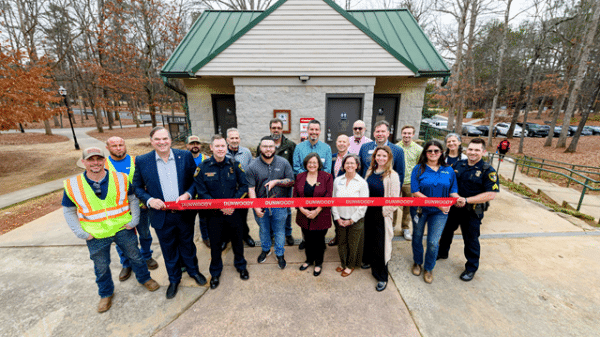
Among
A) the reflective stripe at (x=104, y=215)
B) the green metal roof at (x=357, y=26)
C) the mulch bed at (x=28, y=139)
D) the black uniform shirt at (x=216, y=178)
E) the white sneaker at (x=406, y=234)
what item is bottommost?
the white sneaker at (x=406, y=234)

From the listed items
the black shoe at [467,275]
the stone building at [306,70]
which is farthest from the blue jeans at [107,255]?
the stone building at [306,70]

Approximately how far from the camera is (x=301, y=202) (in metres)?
3.26

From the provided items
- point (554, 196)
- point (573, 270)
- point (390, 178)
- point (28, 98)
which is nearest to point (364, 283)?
point (390, 178)

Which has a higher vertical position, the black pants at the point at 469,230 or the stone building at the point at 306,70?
the stone building at the point at 306,70

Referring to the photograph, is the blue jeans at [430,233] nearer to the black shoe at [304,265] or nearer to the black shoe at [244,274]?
the black shoe at [304,265]

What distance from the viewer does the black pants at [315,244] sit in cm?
346

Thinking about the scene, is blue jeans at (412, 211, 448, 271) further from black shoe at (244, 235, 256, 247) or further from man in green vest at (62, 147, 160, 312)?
man in green vest at (62, 147, 160, 312)

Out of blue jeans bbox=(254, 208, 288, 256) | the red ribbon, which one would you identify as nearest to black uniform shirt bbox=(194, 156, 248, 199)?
the red ribbon

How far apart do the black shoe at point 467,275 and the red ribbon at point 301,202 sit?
1131mm

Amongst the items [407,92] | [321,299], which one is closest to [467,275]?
[321,299]

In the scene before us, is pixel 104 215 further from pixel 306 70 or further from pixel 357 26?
pixel 357 26

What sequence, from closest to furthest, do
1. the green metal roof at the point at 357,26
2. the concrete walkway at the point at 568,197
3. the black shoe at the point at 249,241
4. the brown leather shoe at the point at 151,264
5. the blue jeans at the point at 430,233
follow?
the blue jeans at the point at 430,233
the brown leather shoe at the point at 151,264
the black shoe at the point at 249,241
the concrete walkway at the point at 568,197
the green metal roof at the point at 357,26

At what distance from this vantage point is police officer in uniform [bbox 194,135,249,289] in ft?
10.1

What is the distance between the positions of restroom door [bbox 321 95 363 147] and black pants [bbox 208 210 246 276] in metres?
6.28
